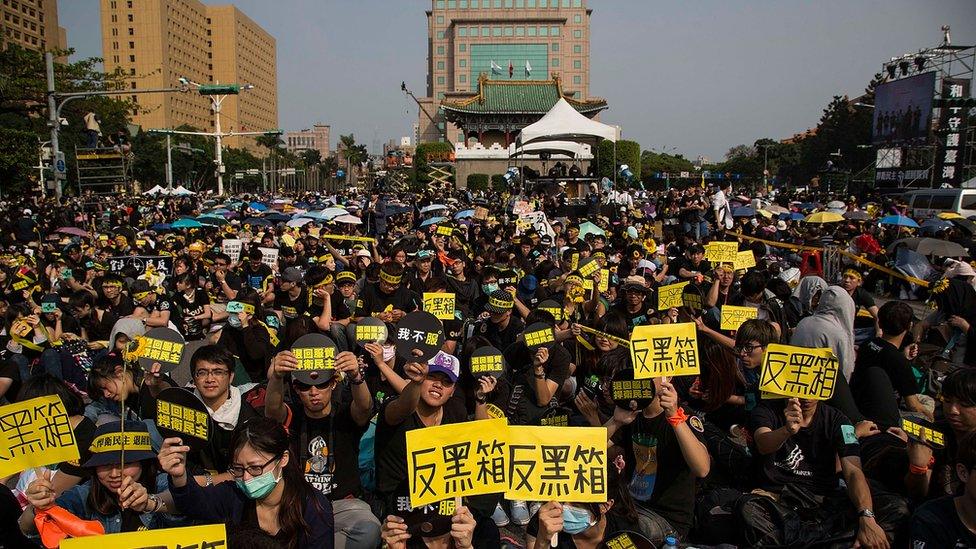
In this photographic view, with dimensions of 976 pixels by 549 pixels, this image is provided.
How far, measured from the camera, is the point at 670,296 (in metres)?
7.25

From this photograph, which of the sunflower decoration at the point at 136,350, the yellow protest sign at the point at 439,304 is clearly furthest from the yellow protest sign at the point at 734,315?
the sunflower decoration at the point at 136,350

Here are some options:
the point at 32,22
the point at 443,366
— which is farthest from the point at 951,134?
the point at 32,22

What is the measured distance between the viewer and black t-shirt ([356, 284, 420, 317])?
24.6 ft

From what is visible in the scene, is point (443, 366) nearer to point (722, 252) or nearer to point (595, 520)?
point (595, 520)

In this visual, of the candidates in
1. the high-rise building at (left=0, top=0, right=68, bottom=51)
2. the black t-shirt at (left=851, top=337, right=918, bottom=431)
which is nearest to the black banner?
the black t-shirt at (left=851, top=337, right=918, bottom=431)

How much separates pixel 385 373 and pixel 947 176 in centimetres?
3658

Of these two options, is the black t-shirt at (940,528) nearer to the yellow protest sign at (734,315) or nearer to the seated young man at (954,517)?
the seated young man at (954,517)

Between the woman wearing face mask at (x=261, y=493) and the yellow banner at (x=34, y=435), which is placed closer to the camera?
the woman wearing face mask at (x=261, y=493)

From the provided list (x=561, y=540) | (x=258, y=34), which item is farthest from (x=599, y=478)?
(x=258, y=34)

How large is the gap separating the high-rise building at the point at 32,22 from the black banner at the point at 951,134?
7461cm

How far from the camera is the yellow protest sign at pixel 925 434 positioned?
350cm

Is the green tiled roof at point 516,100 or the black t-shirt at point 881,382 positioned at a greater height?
the green tiled roof at point 516,100

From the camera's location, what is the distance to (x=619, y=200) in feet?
80.1

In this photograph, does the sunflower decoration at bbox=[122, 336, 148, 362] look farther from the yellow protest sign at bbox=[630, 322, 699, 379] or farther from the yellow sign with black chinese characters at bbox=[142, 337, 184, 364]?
the yellow protest sign at bbox=[630, 322, 699, 379]
